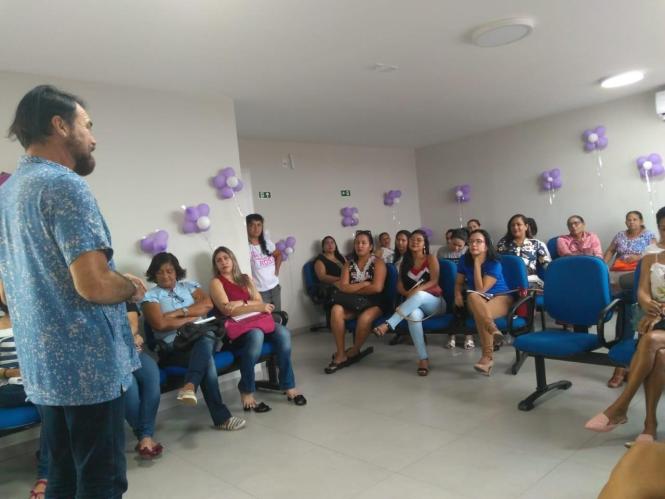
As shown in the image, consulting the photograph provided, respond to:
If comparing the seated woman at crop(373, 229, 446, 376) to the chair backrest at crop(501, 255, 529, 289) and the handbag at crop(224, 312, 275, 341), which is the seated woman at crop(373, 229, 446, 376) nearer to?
the chair backrest at crop(501, 255, 529, 289)

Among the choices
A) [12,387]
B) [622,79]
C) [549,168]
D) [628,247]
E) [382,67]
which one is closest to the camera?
[12,387]

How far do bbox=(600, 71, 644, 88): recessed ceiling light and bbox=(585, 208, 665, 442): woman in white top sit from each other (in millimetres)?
2495

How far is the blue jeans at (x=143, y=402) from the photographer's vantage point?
2863mm

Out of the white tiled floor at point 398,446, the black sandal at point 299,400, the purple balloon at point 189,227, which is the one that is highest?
the purple balloon at point 189,227

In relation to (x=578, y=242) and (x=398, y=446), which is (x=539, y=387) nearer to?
(x=398, y=446)

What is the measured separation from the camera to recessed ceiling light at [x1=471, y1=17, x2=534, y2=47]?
10.2 ft

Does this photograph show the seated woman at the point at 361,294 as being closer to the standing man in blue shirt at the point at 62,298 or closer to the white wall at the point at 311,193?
the white wall at the point at 311,193

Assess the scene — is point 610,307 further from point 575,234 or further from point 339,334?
point 575,234

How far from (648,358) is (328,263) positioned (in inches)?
161

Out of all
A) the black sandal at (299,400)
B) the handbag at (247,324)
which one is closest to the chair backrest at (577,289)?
the black sandal at (299,400)

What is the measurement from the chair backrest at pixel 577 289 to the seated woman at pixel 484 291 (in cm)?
45

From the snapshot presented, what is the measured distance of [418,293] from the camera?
13.4 ft

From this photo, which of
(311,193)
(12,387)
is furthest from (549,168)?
(12,387)

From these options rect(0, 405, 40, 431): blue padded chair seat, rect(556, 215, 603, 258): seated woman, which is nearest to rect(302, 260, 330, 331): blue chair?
rect(556, 215, 603, 258): seated woman
